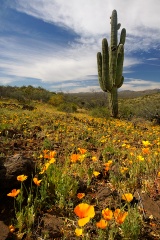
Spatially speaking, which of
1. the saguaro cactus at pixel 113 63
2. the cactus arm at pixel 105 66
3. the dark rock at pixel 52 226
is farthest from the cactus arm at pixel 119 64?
the dark rock at pixel 52 226

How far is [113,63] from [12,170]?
14765 mm

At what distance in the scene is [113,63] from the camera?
16797 millimetres

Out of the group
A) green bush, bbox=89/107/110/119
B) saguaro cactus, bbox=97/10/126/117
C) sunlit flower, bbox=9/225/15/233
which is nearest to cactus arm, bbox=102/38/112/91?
saguaro cactus, bbox=97/10/126/117

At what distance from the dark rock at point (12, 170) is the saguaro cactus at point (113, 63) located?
14.4m

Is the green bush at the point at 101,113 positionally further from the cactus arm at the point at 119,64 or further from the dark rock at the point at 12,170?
the dark rock at the point at 12,170

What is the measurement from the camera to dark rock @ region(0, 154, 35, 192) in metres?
2.90

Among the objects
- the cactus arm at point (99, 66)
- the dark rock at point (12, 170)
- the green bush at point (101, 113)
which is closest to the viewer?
the dark rock at point (12, 170)

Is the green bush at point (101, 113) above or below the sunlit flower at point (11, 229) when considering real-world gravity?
below

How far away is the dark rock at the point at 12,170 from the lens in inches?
114

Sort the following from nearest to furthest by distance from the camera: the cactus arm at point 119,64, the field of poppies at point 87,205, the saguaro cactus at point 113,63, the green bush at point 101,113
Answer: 1. the field of poppies at point 87,205
2. the cactus arm at point 119,64
3. the saguaro cactus at point 113,63
4. the green bush at point 101,113

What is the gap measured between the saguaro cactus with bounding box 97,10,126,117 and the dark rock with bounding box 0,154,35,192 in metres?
14.4

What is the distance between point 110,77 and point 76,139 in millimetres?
10575

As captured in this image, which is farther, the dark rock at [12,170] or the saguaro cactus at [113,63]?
the saguaro cactus at [113,63]

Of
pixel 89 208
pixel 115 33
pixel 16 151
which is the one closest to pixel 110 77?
pixel 115 33
